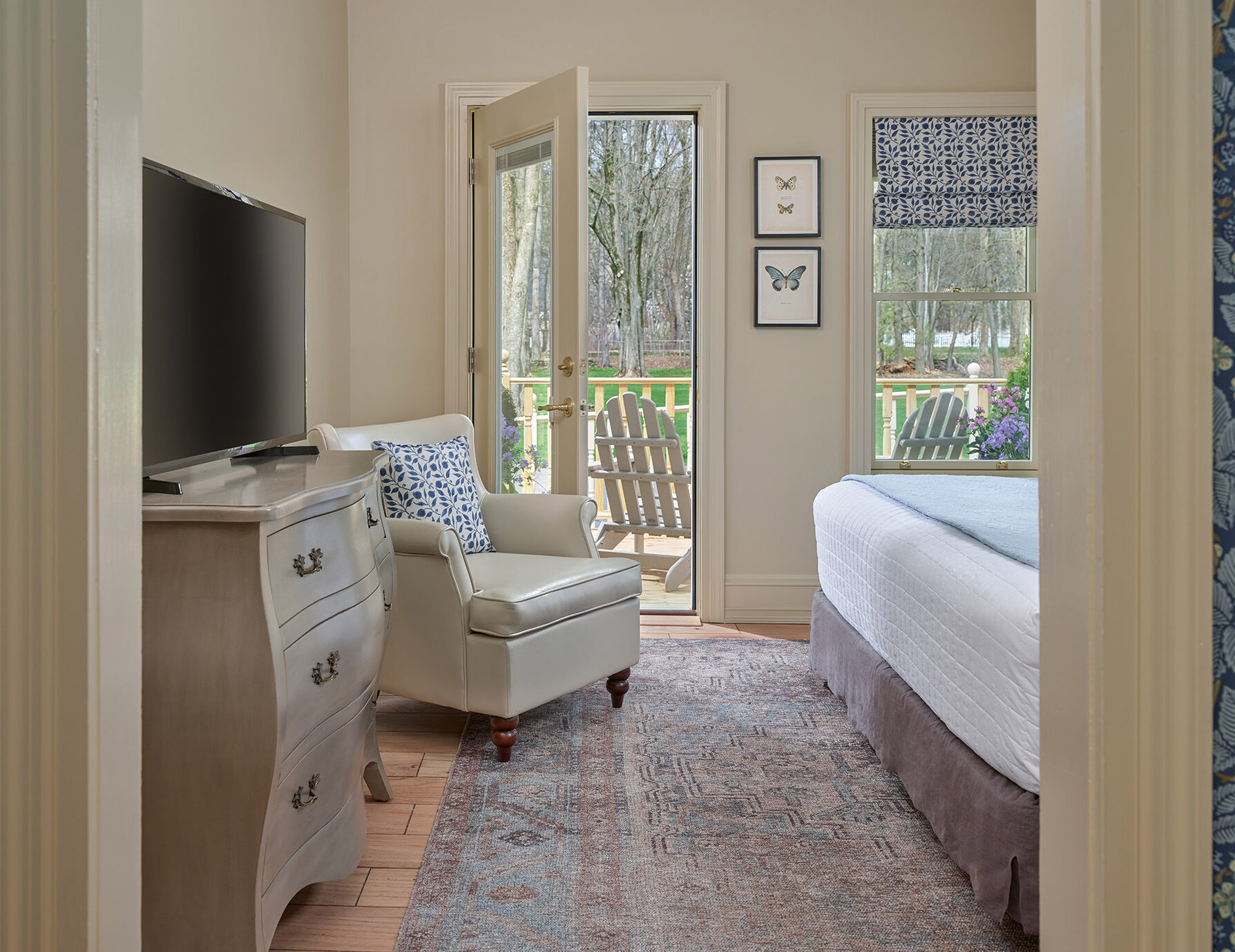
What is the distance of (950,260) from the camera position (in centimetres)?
409

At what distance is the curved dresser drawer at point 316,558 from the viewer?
145 centimetres

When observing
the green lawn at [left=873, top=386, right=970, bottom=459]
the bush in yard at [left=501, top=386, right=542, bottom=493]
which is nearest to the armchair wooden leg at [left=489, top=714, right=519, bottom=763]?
the bush in yard at [left=501, top=386, right=542, bottom=493]

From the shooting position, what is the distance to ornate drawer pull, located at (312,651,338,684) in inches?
61.1

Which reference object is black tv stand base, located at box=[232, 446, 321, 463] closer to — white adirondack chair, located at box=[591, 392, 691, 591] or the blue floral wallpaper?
the blue floral wallpaper

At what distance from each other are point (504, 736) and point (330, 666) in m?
0.99

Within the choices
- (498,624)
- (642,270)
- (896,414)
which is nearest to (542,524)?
(498,624)

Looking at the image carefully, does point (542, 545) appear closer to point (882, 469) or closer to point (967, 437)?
point (882, 469)

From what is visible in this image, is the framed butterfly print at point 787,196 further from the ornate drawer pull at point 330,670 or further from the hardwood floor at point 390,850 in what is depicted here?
the ornate drawer pull at point 330,670

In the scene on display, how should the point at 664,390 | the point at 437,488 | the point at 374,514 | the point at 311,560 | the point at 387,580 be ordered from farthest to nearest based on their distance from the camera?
1. the point at 664,390
2. the point at 437,488
3. the point at 387,580
4. the point at 374,514
5. the point at 311,560

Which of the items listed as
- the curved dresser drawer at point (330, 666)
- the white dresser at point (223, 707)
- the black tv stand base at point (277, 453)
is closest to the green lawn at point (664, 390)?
the black tv stand base at point (277, 453)

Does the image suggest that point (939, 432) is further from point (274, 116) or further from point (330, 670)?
point (330, 670)

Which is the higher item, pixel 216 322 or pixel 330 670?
pixel 216 322

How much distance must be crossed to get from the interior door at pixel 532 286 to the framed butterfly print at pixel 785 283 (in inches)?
40.5

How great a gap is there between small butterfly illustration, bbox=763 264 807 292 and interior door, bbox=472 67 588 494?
3.52 ft
